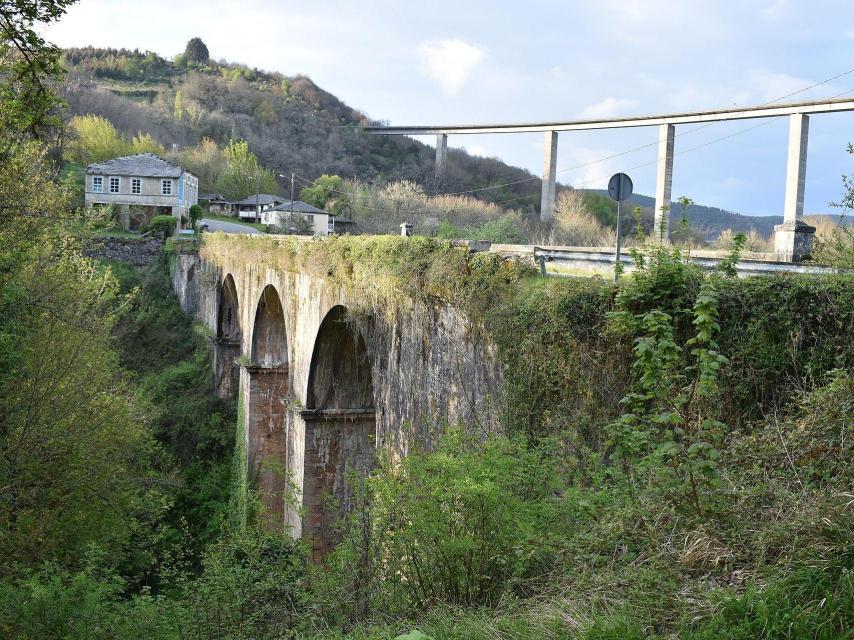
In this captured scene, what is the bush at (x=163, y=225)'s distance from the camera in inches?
1702

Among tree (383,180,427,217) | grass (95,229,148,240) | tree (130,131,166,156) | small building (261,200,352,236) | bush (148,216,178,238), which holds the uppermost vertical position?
tree (130,131,166,156)

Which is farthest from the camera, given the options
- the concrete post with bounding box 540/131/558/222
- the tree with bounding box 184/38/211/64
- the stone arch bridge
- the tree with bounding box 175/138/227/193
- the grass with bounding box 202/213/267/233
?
the tree with bounding box 184/38/211/64

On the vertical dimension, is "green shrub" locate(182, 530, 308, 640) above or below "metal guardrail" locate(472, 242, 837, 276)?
below

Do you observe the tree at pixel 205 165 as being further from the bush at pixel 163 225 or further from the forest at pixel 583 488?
the forest at pixel 583 488

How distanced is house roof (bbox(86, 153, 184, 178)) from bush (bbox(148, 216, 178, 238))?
21.4ft

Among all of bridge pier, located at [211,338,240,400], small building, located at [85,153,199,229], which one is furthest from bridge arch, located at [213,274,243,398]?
small building, located at [85,153,199,229]

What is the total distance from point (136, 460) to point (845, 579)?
17048mm

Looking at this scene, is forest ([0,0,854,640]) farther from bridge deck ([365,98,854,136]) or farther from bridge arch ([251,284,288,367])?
bridge deck ([365,98,854,136])

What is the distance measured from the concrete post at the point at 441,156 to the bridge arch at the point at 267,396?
4299 centimetres

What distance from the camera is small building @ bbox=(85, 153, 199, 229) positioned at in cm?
4944

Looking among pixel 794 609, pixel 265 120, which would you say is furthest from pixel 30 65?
pixel 265 120

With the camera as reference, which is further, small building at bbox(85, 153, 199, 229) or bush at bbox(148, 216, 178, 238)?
small building at bbox(85, 153, 199, 229)

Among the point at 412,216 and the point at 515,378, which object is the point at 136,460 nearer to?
the point at 515,378

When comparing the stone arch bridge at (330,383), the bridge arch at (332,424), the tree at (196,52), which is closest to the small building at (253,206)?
the stone arch bridge at (330,383)
